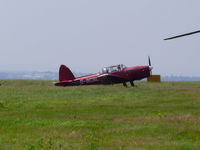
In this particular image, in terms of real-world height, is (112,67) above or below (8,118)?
above

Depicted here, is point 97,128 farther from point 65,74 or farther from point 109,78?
point 65,74

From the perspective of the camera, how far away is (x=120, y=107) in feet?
83.3

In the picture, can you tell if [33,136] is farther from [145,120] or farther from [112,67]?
[112,67]

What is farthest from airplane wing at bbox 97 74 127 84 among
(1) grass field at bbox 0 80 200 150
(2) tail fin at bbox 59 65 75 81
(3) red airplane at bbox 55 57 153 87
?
(1) grass field at bbox 0 80 200 150

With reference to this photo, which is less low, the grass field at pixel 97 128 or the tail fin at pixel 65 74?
the tail fin at pixel 65 74

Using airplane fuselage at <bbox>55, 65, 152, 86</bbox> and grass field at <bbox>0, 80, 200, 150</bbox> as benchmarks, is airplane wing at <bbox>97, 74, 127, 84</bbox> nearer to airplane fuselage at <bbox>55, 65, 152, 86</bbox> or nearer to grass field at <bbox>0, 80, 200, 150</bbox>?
airplane fuselage at <bbox>55, 65, 152, 86</bbox>

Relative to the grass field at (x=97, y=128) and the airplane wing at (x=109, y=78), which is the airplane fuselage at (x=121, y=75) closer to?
the airplane wing at (x=109, y=78)

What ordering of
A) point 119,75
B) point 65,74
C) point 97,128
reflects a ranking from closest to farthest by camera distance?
1. point 97,128
2. point 119,75
3. point 65,74

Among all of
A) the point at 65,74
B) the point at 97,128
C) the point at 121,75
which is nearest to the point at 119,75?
the point at 121,75

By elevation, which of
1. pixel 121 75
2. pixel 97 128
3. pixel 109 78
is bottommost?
pixel 97 128

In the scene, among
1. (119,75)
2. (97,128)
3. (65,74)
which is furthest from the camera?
(65,74)

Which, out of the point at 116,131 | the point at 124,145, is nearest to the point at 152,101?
the point at 116,131

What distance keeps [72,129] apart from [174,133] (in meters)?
3.95

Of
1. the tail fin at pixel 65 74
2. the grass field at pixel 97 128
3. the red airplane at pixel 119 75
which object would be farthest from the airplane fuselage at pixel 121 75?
the grass field at pixel 97 128
